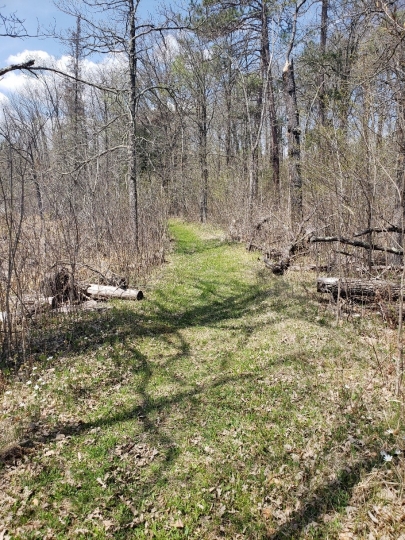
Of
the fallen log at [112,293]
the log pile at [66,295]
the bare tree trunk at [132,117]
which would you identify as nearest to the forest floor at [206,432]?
the log pile at [66,295]

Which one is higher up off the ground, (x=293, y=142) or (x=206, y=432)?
(x=293, y=142)

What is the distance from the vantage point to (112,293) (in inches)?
332

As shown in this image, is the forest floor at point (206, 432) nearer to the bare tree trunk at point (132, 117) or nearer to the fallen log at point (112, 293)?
the fallen log at point (112, 293)

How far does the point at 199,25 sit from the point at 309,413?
1253cm

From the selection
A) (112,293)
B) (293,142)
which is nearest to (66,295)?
(112,293)

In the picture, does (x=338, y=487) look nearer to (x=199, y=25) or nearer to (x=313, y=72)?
(x=199, y=25)

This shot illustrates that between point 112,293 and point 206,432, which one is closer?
point 206,432

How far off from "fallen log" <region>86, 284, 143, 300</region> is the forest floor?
131 cm

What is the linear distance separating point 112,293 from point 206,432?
197 inches

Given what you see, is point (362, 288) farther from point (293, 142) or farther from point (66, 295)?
point (293, 142)

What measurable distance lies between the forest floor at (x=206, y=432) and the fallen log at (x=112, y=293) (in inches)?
51.6

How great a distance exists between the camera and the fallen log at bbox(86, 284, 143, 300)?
8438 millimetres

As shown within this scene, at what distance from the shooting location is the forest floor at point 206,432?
3072 millimetres

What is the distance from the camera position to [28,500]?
10.6 feet
